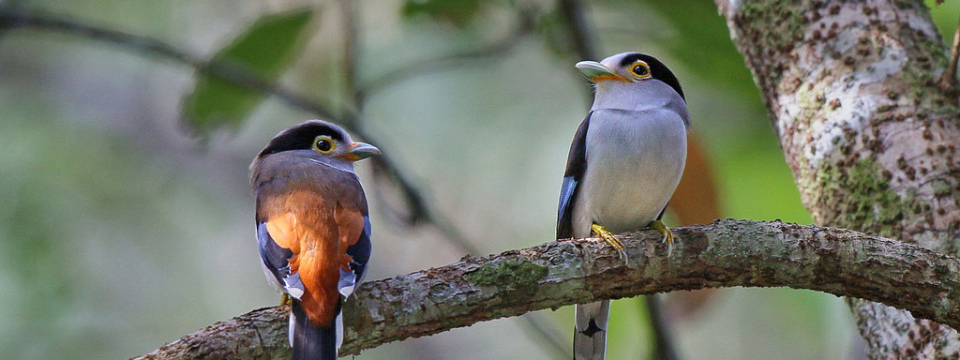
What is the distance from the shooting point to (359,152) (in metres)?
3.66

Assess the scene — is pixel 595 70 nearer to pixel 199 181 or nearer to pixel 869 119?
pixel 869 119

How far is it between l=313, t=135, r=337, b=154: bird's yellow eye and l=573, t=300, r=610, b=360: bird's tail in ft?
Result: 3.80

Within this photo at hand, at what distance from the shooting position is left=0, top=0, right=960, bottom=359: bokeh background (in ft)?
24.0

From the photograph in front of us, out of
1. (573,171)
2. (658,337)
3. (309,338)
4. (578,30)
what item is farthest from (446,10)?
(309,338)

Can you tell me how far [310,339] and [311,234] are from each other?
474 mm

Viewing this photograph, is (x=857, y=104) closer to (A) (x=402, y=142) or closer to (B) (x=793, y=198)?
(B) (x=793, y=198)

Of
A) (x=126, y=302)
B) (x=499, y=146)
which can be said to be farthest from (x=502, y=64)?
(x=126, y=302)

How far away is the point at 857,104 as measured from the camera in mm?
3297

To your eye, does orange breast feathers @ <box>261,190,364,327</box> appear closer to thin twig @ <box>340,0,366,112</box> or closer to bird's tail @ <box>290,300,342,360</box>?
bird's tail @ <box>290,300,342,360</box>

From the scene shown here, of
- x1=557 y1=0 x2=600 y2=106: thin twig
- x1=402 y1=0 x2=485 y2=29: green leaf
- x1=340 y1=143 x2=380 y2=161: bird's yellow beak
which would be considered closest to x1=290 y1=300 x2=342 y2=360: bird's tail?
x1=340 y1=143 x2=380 y2=161: bird's yellow beak

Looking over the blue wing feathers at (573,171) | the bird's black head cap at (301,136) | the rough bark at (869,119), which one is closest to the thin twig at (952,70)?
the rough bark at (869,119)

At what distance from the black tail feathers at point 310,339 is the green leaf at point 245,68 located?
2245mm

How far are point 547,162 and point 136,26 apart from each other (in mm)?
3852

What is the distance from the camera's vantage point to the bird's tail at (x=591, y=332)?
11.4 ft
